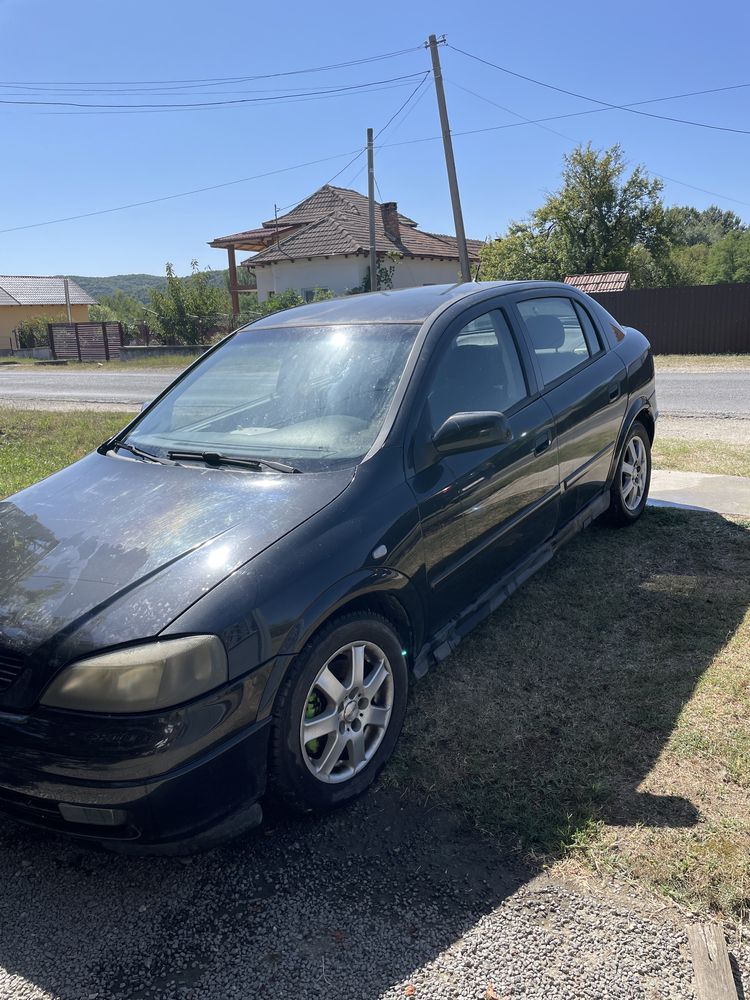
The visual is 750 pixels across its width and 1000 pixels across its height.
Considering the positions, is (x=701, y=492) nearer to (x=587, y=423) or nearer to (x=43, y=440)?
(x=587, y=423)

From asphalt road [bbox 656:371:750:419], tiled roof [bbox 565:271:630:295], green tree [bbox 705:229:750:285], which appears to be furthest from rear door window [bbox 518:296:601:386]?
green tree [bbox 705:229:750:285]

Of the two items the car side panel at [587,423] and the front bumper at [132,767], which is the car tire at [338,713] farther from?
the car side panel at [587,423]

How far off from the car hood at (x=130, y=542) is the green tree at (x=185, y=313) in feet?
109

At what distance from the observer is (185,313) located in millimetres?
35156

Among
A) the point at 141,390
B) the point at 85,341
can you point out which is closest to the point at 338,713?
the point at 141,390

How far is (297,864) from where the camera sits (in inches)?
98.2

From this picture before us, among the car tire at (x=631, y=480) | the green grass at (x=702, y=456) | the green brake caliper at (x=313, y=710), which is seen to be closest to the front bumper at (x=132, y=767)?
the green brake caliper at (x=313, y=710)

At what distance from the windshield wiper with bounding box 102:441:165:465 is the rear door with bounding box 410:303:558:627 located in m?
1.14

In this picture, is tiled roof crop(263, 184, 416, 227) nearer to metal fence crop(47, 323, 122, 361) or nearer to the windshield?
metal fence crop(47, 323, 122, 361)

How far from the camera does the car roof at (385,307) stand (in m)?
3.71

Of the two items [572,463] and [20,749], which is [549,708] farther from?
[20,749]

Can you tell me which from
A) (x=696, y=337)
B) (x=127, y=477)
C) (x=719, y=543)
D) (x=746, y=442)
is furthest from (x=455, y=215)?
(x=127, y=477)

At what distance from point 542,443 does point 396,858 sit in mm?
2139

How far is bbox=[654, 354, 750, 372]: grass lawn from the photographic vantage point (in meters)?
17.5
